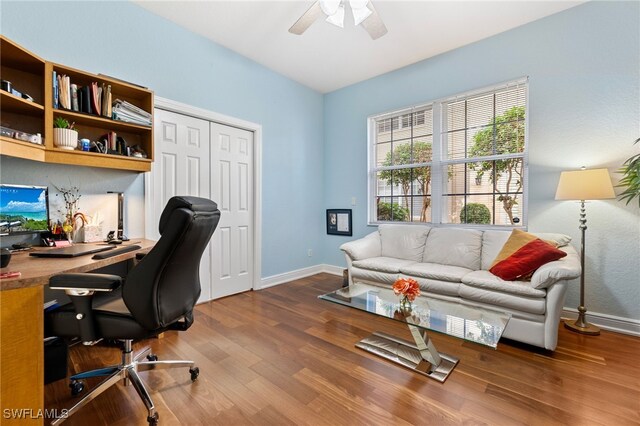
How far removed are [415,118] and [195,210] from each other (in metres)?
3.28

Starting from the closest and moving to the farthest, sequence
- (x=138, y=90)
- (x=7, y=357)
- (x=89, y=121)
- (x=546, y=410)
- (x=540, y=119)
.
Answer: (x=7, y=357)
(x=546, y=410)
(x=89, y=121)
(x=138, y=90)
(x=540, y=119)

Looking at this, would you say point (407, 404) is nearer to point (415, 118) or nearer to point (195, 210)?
point (195, 210)

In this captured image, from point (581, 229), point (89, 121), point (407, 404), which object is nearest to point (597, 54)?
point (581, 229)

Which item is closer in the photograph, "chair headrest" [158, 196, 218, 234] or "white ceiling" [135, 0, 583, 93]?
"chair headrest" [158, 196, 218, 234]

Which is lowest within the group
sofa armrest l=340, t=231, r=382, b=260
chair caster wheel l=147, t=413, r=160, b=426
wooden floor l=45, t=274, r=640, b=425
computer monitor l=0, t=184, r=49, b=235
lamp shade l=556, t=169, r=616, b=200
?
wooden floor l=45, t=274, r=640, b=425

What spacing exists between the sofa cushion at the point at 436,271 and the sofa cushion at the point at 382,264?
3.2 inches

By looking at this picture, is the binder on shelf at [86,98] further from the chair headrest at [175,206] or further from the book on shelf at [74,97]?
the chair headrest at [175,206]

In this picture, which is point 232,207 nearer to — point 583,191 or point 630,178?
point 583,191

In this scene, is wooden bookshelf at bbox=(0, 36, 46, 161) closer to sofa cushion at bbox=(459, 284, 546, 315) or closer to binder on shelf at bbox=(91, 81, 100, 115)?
binder on shelf at bbox=(91, 81, 100, 115)

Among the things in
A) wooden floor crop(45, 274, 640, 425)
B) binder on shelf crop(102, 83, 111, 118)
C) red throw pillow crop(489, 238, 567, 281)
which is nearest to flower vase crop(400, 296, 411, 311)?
wooden floor crop(45, 274, 640, 425)

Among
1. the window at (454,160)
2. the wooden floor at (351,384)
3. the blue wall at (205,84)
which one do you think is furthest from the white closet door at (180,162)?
the window at (454,160)

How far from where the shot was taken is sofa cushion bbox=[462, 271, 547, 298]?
2.03 m

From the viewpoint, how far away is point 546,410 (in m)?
1.44

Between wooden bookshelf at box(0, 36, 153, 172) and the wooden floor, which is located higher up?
wooden bookshelf at box(0, 36, 153, 172)
